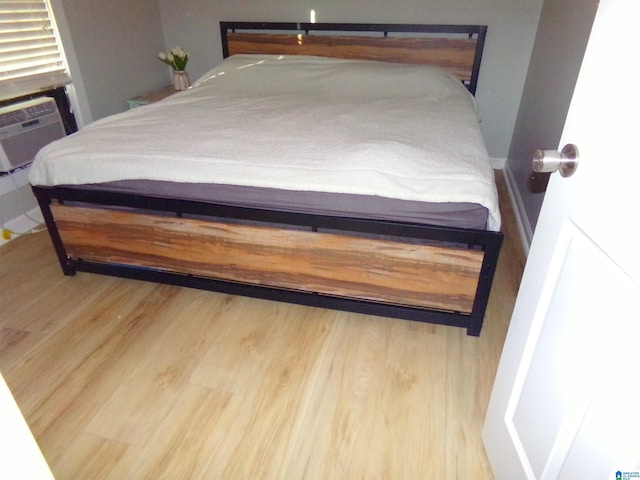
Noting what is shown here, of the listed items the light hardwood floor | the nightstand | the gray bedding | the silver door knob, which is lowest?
the light hardwood floor

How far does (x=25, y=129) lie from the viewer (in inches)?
98.3

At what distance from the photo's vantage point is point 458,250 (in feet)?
5.13

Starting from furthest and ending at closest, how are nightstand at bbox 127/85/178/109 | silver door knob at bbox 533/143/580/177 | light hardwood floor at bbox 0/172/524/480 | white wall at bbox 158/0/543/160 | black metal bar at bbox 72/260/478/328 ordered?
1. nightstand at bbox 127/85/178/109
2. white wall at bbox 158/0/543/160
3. black metal bar at bbox 72/260/478/328
4. light hardwood floor at bbox 0/172/524/480
5. silver door knob at bbox 533/143/580/177

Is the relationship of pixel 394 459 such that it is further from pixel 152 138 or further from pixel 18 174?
pixel 18 174

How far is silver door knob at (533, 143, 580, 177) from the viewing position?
81 centimetres

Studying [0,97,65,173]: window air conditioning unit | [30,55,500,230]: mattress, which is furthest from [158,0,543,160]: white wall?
[0,97,65,173]: window air conditioning unit

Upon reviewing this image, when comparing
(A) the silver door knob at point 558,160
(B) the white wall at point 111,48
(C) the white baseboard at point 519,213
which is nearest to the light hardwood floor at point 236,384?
(C) the white baseboard at point 519,213

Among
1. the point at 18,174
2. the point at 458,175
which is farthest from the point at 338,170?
the point at 18,174

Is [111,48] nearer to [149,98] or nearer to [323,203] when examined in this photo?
[149,98]

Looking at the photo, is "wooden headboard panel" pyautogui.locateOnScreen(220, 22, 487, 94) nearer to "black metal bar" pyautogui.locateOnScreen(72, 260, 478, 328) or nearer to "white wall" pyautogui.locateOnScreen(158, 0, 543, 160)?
"white wall" pyautogui.locateOnScreen(158, 0, 543, 160)

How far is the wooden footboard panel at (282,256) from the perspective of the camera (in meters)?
1.62

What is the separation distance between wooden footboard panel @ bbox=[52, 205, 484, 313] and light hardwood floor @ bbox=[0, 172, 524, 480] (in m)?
0.18

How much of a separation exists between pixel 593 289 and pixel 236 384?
4.01 feet

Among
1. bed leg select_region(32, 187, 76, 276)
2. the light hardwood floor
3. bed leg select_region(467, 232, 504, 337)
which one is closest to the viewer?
the light hardwood floor
